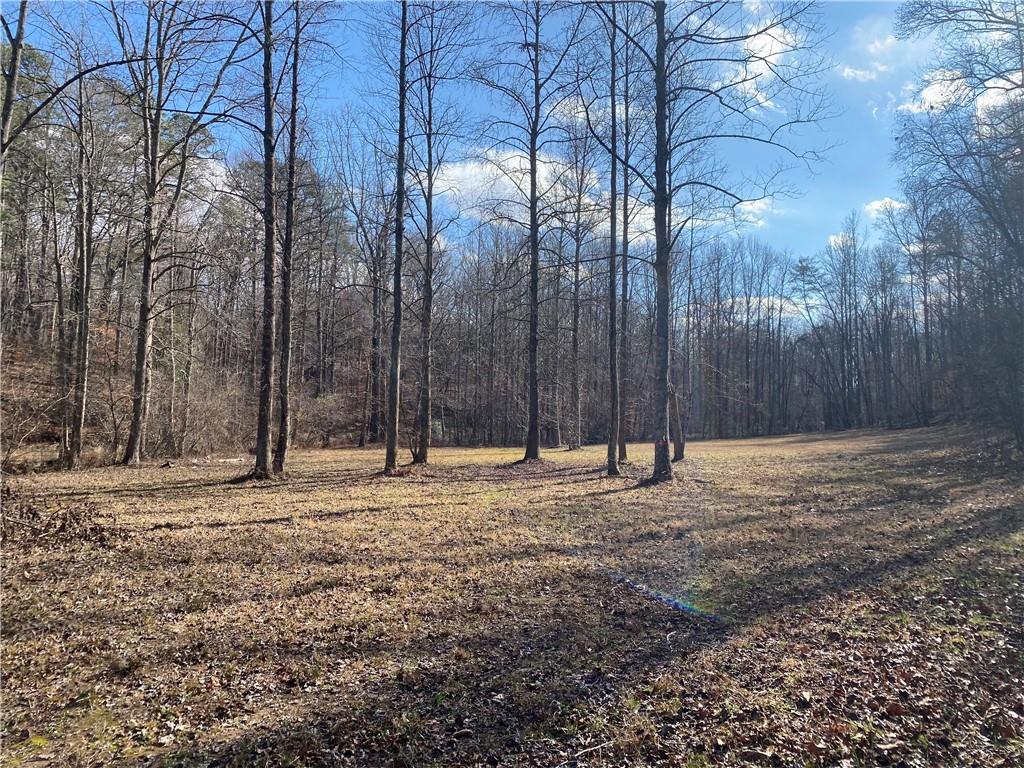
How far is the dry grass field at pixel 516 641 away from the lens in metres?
2.84

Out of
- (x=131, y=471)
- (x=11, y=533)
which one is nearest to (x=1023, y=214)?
(x=11, y=533)

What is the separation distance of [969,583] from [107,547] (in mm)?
8787

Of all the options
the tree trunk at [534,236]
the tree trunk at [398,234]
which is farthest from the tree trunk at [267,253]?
the tree trunk at [534,236]

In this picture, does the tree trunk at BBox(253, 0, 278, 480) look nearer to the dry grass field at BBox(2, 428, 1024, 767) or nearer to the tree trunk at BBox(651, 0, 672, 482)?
the dry grass field at BBox(2, 428, 1024, 767)

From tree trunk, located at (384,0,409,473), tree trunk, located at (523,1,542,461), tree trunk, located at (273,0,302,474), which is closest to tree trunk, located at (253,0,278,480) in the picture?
tree trunk, located at (273,0,302,474)

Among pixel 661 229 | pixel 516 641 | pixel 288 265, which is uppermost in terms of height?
pixel 661 229

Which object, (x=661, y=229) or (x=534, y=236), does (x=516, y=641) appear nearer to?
(x=661, y=229)

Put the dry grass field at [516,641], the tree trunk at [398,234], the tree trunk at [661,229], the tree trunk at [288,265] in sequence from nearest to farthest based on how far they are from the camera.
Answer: the dry grass field at [516,641], the tree trunk at [661,229], the tree trunk at [288,265], the tree trunk at [398,234]

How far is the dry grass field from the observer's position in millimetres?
2836

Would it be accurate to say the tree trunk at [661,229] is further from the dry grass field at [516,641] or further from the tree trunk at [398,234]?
the tree trunk at [398,234]

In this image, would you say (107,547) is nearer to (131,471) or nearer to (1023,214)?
(131,471)

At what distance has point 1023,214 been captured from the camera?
13.6m

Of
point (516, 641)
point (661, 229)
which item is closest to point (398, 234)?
point (661, 229)

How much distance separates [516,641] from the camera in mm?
3959
